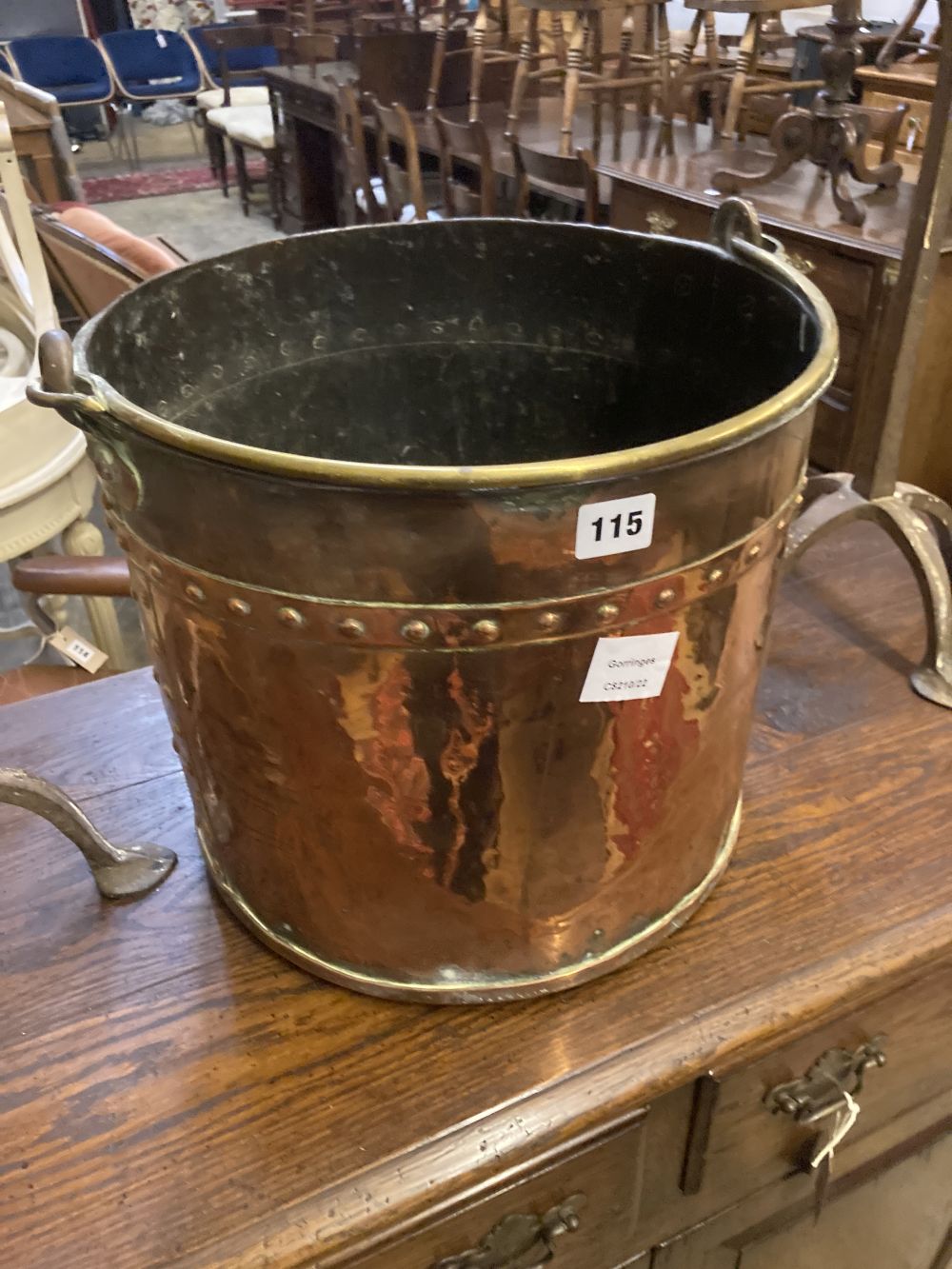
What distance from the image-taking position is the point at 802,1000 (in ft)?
2.19

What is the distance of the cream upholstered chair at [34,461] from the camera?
156 centimetres

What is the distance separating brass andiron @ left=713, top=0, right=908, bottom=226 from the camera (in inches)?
67.5

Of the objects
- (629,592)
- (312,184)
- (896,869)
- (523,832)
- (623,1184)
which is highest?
(629,592)

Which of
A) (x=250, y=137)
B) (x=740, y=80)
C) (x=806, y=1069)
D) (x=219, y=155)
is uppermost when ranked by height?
(x=740, y=80)

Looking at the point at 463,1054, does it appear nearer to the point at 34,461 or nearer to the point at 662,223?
the point at 34,461

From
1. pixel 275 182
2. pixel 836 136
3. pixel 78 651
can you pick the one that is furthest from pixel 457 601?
pixel 275 182

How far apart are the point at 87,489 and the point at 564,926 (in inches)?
54.7

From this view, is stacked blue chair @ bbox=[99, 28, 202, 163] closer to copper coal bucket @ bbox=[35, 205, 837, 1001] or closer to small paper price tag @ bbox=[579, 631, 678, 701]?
copper coal bucket @ bbox=[35, 205, 837, 1001]

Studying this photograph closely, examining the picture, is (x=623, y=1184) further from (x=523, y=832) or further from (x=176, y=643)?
(x=176, y=643)

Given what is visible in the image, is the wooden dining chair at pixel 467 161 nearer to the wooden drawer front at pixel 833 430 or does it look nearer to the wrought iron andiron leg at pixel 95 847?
the wooden drawer front at pixel 833 430

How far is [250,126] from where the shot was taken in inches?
209

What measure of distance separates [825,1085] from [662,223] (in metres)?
1.68

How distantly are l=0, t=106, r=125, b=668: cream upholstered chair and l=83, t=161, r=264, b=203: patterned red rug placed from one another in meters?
4.85

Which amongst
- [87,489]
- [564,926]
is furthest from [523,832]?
[87,489]
